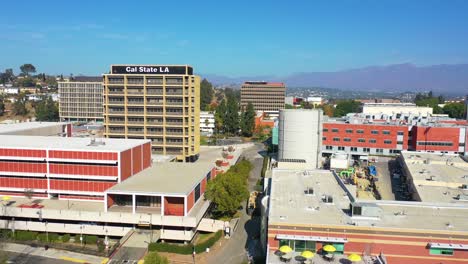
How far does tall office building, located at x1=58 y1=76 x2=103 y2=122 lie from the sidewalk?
94.3 m

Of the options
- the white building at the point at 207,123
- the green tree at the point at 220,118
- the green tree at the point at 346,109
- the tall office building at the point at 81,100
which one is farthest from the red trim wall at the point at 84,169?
the green tree at the point at 346,109

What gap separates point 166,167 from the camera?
47.2 metres

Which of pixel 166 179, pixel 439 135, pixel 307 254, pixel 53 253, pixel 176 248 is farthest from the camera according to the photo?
pixel 439 135

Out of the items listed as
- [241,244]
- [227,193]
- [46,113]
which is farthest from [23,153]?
[46,113]

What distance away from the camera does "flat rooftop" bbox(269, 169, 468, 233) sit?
26562mm

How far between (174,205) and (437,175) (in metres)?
28.9

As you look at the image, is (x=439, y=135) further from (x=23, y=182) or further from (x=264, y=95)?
(x=264, y=95)

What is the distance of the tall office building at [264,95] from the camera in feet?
516

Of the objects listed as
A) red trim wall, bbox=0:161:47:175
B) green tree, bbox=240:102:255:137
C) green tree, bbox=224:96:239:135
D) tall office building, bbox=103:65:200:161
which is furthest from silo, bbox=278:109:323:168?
green tree, bbox=224:96:239:135

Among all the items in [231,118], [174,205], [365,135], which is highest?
[231,118]

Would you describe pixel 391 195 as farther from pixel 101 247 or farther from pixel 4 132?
pixel 4 132

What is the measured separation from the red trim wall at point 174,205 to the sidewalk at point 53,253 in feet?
23.2

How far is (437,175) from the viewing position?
1737 inches

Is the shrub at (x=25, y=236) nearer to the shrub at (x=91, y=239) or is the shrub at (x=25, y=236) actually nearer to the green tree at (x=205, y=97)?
the shrub at (x=91, y=239)
